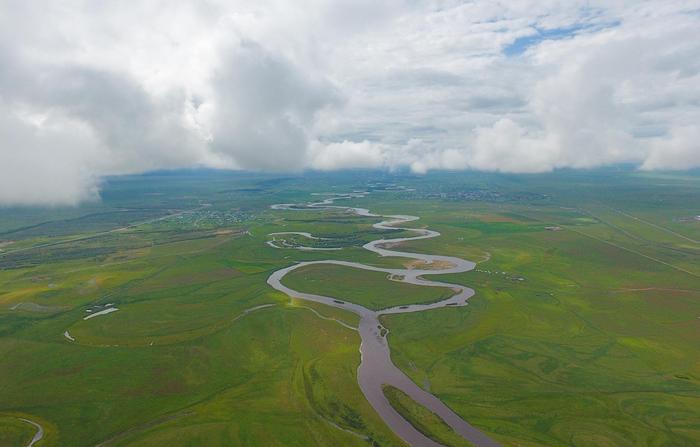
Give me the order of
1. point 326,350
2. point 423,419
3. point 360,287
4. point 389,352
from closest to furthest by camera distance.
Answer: point 423,419 → point 389,352 → point 326,350 → point 360,287

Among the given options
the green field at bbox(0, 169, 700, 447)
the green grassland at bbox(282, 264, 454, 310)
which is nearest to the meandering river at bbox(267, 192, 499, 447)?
the green field at bbox(0, 169, 700, 447)

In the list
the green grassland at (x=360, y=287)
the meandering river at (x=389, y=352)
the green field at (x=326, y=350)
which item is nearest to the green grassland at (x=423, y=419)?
the green field at (x=326, y=350)

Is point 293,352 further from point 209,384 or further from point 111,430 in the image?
point 111,430

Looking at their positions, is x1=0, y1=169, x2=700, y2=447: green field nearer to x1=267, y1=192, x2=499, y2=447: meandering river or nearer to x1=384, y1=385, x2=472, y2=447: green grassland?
x1=384, y1=385, x2=472, y2=447: green grassland

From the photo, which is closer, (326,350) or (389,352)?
(389,352)

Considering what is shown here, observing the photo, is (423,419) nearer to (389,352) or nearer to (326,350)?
(389,352)

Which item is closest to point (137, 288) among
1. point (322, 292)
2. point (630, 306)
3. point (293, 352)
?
point (322, 292)

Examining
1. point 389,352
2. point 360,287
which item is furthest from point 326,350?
point 360,287

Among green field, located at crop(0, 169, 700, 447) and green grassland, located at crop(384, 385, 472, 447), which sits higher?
green field, located at crop(0, 169, 700, 447)
